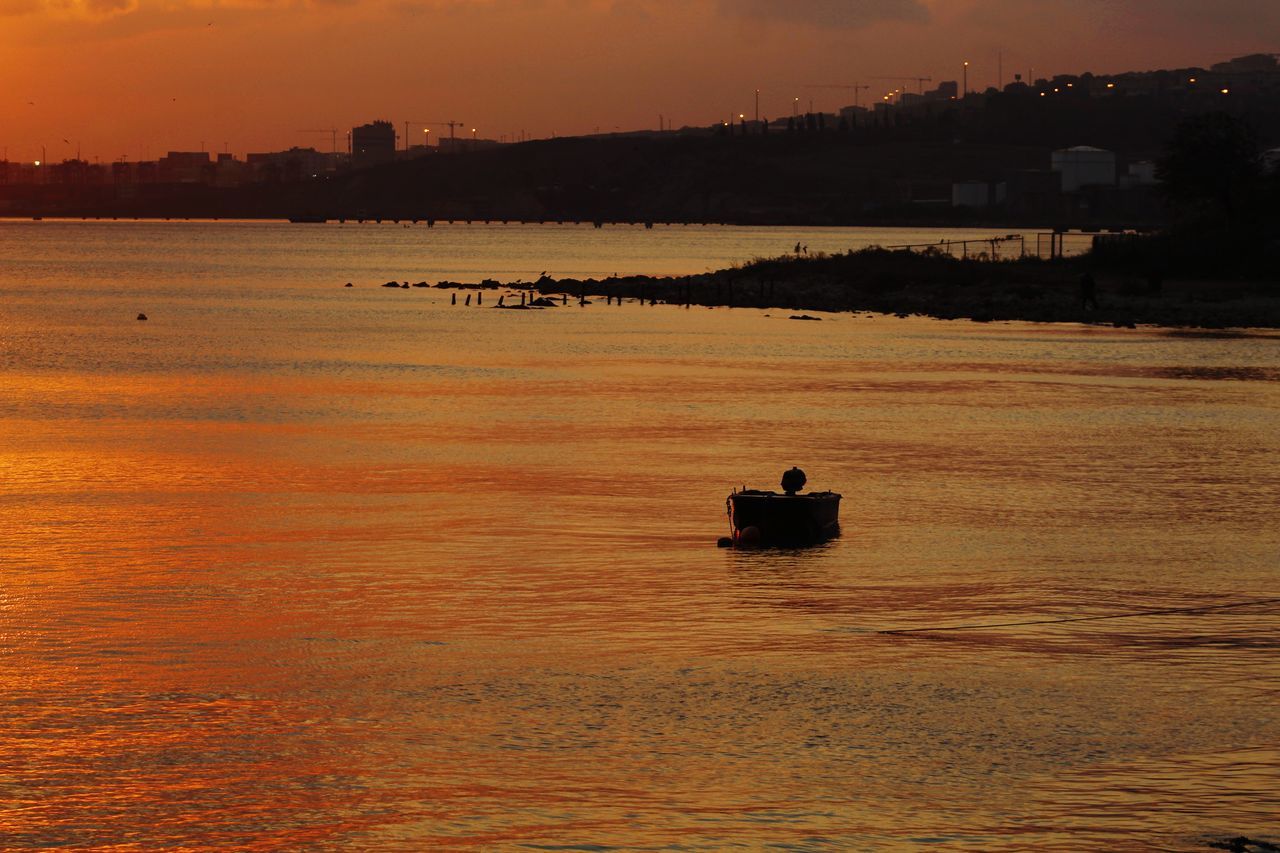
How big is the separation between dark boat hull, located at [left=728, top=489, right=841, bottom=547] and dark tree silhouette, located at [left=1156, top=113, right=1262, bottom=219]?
79739 millimetres

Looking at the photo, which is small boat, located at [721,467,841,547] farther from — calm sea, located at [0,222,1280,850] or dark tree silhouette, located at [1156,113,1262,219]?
dark tree silhouette, located at [1156,113,1262,219]

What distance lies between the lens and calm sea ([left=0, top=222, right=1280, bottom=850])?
12805 mm

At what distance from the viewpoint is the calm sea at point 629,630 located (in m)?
12.8

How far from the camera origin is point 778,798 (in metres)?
13.0

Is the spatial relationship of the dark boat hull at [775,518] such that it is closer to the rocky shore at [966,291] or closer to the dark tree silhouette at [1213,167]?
the rocky shore at [966,291]

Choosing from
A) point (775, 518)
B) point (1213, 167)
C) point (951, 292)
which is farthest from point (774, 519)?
point (1213, 167)

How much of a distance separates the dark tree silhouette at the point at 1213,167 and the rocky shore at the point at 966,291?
7.35m

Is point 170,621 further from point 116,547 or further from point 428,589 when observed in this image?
point 116,547

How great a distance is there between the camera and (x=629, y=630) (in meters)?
18.5

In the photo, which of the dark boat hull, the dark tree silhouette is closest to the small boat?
the dark boat hull

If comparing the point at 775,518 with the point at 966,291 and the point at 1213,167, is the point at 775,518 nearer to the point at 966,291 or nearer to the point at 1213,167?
the point at 966,291

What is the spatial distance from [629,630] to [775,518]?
628 cm

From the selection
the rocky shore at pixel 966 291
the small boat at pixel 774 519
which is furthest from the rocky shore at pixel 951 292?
the small boat at pixel 774 519

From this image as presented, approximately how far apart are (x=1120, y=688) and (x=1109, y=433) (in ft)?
80.3
